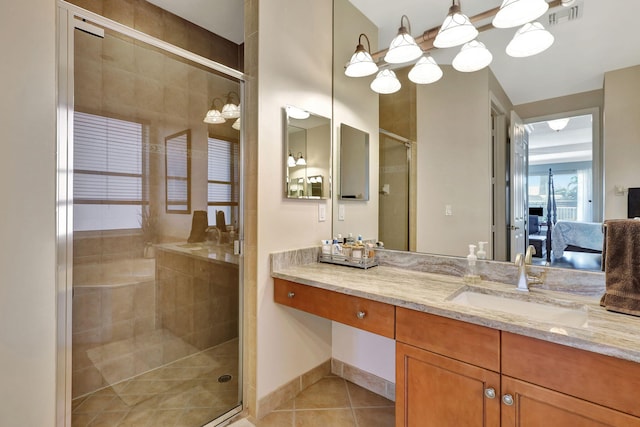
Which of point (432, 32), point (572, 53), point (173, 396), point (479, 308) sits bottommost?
point (173, 396)

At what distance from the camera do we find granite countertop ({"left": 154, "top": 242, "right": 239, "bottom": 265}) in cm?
172

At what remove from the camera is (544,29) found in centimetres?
140

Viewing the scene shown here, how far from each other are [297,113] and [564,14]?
1395 millimetres

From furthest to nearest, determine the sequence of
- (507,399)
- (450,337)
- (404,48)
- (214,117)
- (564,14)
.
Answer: (214,117) < (404,48) < (564,14) < (450,337) < (507,399)

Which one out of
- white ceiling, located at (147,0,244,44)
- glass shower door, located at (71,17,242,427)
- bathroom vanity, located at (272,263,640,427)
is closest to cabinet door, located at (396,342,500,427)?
bathroom vanity, located at (272,263,640,427)

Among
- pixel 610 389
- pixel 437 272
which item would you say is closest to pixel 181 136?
pixel 437 272

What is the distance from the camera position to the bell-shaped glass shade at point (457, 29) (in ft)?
4.79

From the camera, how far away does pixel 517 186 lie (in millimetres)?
1522

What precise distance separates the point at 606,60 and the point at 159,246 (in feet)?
7.63

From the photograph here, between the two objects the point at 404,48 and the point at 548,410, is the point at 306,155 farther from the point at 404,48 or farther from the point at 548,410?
the point at 548,410

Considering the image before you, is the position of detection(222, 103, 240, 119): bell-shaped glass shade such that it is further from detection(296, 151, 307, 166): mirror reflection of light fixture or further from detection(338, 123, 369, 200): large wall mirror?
detection(338, 123, 369, 200): large wall mirror

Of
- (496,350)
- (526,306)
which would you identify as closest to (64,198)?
(496,350)

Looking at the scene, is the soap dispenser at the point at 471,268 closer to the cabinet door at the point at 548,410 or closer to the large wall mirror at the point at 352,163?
the cabinet door at the point at 548,410

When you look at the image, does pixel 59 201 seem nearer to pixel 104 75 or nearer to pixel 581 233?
pixel 104 75
